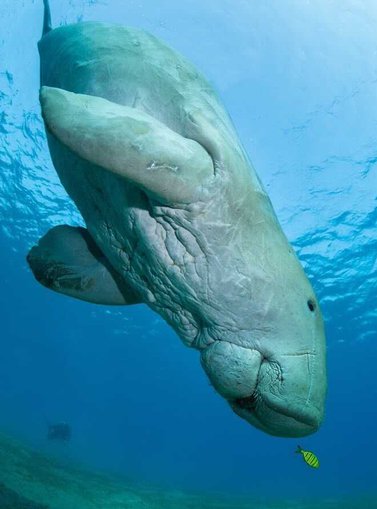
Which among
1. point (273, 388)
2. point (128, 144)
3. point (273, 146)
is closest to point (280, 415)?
point (273, 388)

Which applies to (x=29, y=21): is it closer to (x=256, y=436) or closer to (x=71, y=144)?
(x=71, y=144)

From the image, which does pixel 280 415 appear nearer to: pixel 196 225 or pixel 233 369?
pixel 233 369

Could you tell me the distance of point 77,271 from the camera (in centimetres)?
371

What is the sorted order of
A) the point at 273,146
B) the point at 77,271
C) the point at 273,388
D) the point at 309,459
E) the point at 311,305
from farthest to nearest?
the point at 273,146, the point at 309,459, the point at 77,271, the point at 311,305, the point at 273,388

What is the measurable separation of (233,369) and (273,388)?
0.25 meters

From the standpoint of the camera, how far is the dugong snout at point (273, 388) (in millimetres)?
2145

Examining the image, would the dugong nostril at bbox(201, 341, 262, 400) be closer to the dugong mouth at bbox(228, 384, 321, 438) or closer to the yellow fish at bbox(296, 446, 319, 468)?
the dugong mouth at bbox(228, 384, 321, 438)

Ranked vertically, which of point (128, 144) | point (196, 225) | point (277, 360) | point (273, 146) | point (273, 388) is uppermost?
point (273, 146)

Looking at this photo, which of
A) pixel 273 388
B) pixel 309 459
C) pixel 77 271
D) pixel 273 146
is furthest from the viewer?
pixel 273 146

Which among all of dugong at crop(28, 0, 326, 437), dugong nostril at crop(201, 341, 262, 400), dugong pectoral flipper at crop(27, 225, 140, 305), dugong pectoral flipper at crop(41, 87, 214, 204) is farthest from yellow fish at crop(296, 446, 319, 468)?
dugong pectoral flipper at crop(41, 87, 214, 204)

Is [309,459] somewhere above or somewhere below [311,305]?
below

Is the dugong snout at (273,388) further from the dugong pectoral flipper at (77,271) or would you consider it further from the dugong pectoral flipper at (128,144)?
the dugong pectoral flipper at (77,271)

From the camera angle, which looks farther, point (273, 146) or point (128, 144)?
point (273, 146)

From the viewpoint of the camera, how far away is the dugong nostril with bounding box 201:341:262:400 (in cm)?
227
